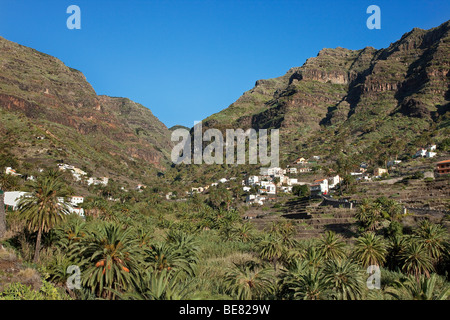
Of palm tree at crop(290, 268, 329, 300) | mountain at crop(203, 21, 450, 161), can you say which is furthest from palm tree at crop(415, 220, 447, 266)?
mountain at crop(203, 21, 450, 161)

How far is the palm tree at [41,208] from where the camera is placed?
25.7m

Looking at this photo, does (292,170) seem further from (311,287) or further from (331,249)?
(311,287)

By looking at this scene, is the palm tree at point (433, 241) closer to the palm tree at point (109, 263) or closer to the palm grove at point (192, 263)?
the palm grove at point (192, 263)

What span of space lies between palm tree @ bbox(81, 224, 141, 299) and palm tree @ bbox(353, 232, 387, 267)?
24.7m

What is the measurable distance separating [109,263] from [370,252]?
27.2 meters

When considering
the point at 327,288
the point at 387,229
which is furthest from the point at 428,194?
the point at 327,288

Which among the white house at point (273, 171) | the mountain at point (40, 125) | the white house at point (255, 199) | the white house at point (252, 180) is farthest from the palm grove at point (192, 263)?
the mountain at point (40, 125)

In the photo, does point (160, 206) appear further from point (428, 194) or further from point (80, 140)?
point (80, 140)

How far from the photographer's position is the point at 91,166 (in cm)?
13788

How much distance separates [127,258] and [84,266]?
3064 millimetres

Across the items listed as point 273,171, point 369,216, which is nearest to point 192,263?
point 369,216

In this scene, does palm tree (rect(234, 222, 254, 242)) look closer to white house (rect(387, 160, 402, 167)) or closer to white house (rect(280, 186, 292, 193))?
white house (rect(280, 186, 292, 193))

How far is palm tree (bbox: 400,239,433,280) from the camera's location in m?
31.4

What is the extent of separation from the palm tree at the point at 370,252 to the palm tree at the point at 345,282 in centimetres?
1515
